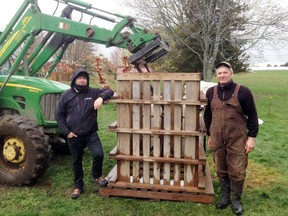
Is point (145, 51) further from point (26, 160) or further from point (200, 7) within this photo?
point (200, 7)

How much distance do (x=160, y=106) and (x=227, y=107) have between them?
2.86 feet

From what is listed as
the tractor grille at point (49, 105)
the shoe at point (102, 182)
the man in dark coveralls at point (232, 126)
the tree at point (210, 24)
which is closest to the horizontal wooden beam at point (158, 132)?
the man in dark coveralls at point (232, 126)

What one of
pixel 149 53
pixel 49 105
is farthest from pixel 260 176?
pixel 49 105

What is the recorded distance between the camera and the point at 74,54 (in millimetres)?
33469

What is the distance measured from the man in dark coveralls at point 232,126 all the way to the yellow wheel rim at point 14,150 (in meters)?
2.78

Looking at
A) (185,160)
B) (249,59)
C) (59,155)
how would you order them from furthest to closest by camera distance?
1. (249,59)
2. (59,155)
3. (185,160)

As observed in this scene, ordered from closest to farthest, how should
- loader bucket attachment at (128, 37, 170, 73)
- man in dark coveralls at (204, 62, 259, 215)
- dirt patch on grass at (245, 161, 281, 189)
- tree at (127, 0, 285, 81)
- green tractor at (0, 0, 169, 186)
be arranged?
man in dark coveralls at (204, 62, 259, 215), green tractor at (0, 0, 169, 186), loader bucket attachment at (128, 37, 170, 73), dirt patch on grass at (245, 161, 281, 189), tree at (127, 0, 285, 81)

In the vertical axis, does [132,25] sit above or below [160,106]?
above

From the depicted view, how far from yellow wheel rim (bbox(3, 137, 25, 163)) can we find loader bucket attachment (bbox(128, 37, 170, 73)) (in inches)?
81.7

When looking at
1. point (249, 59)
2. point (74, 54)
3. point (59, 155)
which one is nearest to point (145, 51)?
point (59, 155)

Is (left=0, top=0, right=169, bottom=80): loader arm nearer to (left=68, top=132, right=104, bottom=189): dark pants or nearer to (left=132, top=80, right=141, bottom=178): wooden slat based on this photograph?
(left=132, top=80, right=141, bottom=178): wooden slat

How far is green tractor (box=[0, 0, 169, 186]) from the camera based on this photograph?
469 cm

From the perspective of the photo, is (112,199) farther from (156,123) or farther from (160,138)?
(156,123)

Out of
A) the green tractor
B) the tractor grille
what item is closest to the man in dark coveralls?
the green tractor
